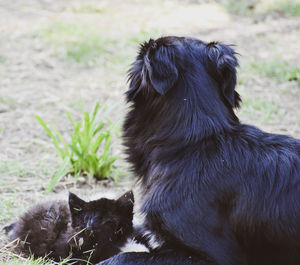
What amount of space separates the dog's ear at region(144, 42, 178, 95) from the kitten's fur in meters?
0.91

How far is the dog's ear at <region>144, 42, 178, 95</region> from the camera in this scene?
286cm

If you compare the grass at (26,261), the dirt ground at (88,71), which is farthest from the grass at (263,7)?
the grass at (26,261)

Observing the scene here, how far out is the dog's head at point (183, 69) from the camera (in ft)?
9.47

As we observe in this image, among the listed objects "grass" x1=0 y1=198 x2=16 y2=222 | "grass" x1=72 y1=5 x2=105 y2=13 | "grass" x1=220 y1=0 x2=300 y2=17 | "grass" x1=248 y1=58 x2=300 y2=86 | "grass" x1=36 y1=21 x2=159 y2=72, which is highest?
"grass" x1=220 y1=0 x2=300 y2=17

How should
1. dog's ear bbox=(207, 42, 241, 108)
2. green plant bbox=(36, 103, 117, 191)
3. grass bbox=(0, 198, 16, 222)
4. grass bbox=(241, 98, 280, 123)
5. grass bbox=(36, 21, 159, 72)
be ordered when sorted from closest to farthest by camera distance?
1. dog's ear bbox=(207, 42, 241, 108)
2. grass bbox=(0, 198, 16, 222)
3. green plant bbox=(36, 103, 117, 191)
4. grass bbox=(241, 98, 280, 123)
5. grass bbox=(36, 21, 159, 72)

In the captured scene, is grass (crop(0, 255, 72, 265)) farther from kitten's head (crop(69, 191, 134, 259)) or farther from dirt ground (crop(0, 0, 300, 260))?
dirt ground (crop(0, 0, 300, 260))

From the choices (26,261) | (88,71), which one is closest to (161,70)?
(26,261)

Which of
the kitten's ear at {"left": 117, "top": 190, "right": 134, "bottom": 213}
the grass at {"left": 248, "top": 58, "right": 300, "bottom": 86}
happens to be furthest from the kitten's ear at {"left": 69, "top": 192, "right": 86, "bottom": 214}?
the grass at {"left": 248, "top": 58, "right": 300, "bottom": 86}

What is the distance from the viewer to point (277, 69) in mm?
6898

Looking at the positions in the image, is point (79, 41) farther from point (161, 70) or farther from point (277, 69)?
point (161, 70)

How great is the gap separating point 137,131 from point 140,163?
21 centimetres

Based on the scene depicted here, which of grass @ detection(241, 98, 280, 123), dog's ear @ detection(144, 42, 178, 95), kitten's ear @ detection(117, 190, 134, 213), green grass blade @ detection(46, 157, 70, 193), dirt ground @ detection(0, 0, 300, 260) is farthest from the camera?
grass @ detection(241, 98, 280, 123)

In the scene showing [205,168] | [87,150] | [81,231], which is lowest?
[81,231]

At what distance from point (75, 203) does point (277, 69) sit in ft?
Result: 14.8
